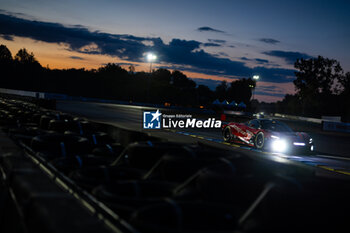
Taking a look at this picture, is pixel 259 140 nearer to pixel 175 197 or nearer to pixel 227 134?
pixel 227 134

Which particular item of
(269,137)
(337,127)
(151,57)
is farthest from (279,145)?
(151,57)

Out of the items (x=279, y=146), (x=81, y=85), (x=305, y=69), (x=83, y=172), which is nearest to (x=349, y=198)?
(x=83, y=172)

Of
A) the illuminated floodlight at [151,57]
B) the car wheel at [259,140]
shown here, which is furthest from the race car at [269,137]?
the illuminated floodlight at [151,57]

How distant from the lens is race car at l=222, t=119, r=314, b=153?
658 inches

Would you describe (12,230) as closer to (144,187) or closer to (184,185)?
(144,187)

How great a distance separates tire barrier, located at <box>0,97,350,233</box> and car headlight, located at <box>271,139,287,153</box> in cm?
1285

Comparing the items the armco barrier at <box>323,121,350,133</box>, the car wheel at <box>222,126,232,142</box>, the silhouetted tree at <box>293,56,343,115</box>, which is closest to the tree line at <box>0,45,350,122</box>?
the silhouetted tree at <box>293,56,343,115</box>

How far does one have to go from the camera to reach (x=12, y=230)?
3156 millimetres

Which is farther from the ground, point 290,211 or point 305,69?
point 305,69

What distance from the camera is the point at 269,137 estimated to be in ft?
56.2

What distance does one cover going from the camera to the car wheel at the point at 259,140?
57.3 ft

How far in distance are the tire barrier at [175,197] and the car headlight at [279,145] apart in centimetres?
1285

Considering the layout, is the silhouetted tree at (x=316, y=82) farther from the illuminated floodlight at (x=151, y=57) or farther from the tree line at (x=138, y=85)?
the illuminated floodlight at (x=151, y=57)

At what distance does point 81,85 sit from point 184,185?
115970 millimetres
